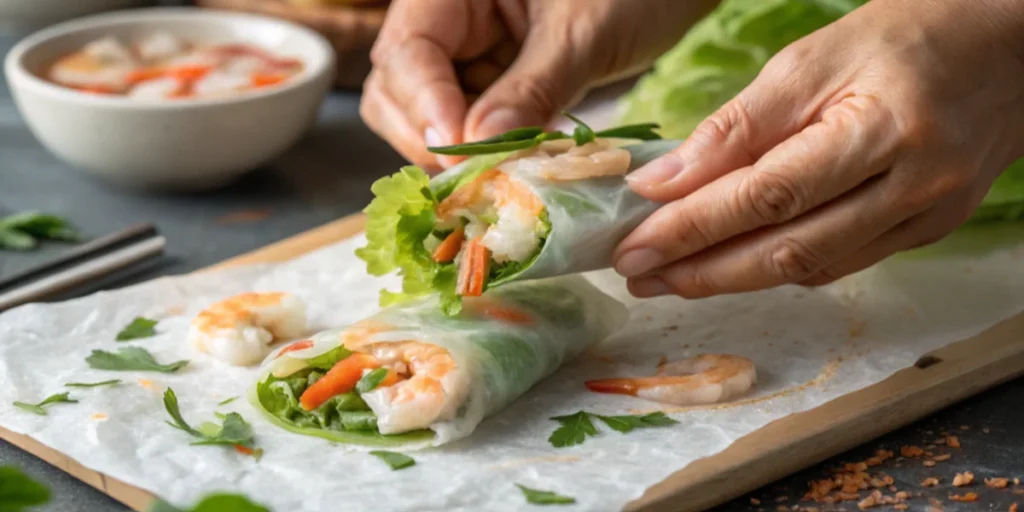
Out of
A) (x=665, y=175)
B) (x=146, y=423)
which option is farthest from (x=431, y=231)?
(x=146, y=423)

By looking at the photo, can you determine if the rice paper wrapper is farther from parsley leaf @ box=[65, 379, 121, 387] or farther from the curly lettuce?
the curly lettuce

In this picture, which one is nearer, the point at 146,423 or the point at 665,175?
the point at 146,423

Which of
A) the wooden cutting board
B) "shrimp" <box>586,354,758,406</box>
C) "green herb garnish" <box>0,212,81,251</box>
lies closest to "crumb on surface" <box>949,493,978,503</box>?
the wooden cutting board

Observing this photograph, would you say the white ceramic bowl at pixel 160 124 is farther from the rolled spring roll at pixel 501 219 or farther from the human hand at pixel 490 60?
the rolled spring roll at pixel 501 219

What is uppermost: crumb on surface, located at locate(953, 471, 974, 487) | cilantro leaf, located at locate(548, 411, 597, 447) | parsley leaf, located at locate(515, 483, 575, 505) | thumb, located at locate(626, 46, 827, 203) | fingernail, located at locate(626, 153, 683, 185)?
thumb, located at locate(626, 46, 827, 203)

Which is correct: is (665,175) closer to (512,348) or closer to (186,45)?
(512,348)

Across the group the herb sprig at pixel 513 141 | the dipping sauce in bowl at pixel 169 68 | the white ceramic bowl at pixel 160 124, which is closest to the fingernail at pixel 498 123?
the herb sprig at pixel 513 141
